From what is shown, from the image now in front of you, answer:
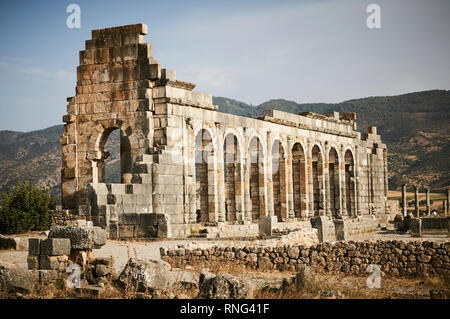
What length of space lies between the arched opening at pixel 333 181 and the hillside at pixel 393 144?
51.4 metres

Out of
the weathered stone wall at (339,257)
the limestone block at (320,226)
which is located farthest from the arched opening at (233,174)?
the weathered stone wall at (339,257)

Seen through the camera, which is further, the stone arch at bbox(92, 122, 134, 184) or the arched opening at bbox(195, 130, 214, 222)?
the arched opening at bbox(195, 130, 214, 222)

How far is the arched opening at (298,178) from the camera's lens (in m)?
37.8

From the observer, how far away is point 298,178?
38.3 meters

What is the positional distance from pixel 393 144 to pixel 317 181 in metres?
84.3

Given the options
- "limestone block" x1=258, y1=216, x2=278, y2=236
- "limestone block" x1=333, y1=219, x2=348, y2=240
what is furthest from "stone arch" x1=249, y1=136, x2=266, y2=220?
"limestone block" x1=258, y1=216, x2=278, y2=236

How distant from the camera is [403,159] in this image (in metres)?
109

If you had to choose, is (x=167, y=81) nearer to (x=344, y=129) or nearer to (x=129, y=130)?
(x=129, y=130)

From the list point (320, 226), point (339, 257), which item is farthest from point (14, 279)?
point (320, 226)

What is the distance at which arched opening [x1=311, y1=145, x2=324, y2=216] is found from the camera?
40062 mm

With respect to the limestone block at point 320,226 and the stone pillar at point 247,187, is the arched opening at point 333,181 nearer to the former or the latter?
the stone pillar at point 247,187

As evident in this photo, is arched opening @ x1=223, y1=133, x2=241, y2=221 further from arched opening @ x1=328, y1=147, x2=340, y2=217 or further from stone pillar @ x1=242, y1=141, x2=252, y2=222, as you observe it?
arched opening @ x1=328, y1=147, x2=340, y2=217

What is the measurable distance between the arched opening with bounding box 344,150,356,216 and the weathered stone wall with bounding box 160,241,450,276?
29591mm
